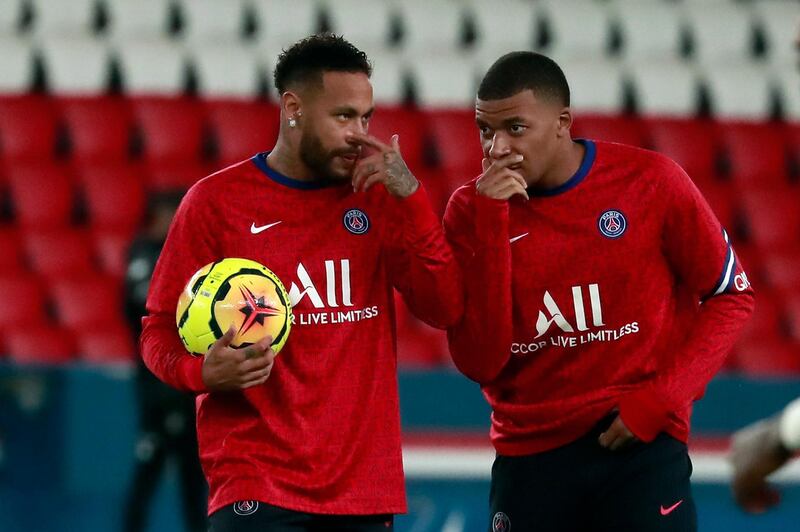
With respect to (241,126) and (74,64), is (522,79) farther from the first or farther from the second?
(74,64)

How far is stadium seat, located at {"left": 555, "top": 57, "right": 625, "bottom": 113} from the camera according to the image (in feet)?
30.5

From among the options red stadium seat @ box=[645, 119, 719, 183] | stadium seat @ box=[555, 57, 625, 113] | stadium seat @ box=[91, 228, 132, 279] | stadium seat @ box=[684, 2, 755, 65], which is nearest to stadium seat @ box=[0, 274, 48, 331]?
stadium seat @ box=[91, 228, 132, 279]

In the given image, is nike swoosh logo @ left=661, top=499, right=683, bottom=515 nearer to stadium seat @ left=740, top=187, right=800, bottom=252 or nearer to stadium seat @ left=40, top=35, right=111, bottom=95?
stadium seat @ left=740, top=187, right=800, bottom=252

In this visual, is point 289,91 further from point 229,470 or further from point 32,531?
point 32,531

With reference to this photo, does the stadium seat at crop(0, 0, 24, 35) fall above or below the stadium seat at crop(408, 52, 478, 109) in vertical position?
above

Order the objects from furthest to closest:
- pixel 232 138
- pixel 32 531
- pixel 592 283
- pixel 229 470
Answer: pixel 232 138, pixel 32 531, pixel 592 283, pixel 229 470

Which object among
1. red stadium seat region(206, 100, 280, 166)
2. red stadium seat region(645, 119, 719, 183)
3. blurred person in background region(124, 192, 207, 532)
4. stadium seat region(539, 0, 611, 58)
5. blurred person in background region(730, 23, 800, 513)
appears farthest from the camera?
stadium seat region(539, 0, 611, 58)

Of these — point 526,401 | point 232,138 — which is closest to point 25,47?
point 232,138

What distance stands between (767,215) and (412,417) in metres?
2.84

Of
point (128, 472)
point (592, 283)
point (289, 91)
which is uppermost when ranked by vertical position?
point (289, 91)

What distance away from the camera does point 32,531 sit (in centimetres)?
721

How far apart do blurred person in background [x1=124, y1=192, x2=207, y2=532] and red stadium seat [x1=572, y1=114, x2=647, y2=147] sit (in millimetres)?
3116

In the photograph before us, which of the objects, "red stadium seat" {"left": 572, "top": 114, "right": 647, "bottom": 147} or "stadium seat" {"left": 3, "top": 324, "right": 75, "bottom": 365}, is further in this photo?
"red stadium seat" {"left": 572, "top": 114, "right": 647, "bottom": 147}

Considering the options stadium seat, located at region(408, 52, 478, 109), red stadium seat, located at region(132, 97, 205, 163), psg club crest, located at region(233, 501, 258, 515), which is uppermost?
stadium seat, located at region(408, 52, 478, 109)
